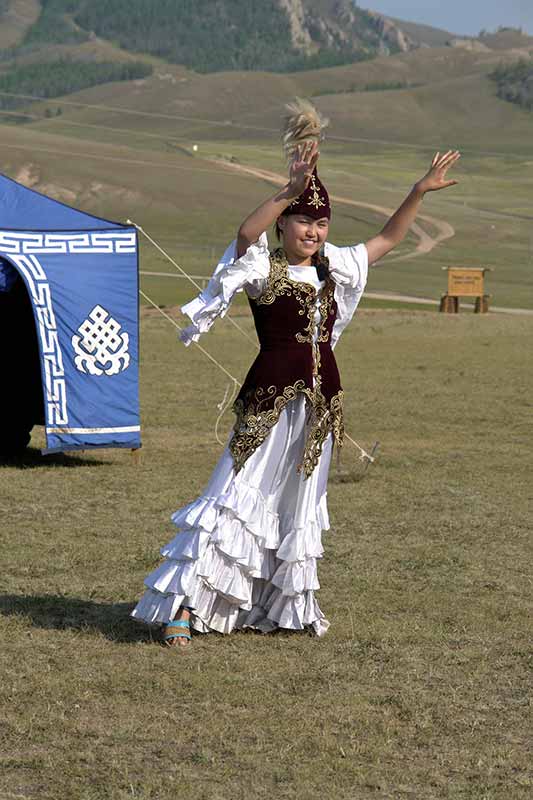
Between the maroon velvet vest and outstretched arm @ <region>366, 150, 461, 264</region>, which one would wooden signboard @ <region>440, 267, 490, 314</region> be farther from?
the maroon velvet vest

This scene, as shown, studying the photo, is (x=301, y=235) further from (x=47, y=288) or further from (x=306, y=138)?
(x=47, y=288)

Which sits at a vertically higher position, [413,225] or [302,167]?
[413,225]

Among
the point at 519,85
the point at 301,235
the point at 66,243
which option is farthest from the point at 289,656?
the point at 519,85

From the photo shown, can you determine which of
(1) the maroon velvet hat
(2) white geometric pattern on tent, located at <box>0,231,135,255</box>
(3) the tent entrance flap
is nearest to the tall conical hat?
(1) the maroon velvet hat

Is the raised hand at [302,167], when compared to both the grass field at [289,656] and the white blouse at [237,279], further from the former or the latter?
the grass field at [289,656]

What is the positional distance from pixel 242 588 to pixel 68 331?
5972 millimetres

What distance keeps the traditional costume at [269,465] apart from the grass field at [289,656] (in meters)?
0.24

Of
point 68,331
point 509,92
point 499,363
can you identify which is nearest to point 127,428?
point 68,331

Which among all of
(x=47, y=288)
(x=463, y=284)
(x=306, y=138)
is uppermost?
(x=306, y=138)

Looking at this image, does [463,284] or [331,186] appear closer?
[463,284]

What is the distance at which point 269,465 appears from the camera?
6.17 m

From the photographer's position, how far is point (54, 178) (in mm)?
85188

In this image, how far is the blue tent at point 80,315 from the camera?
11.6 metres

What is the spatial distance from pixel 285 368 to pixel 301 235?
602mm
